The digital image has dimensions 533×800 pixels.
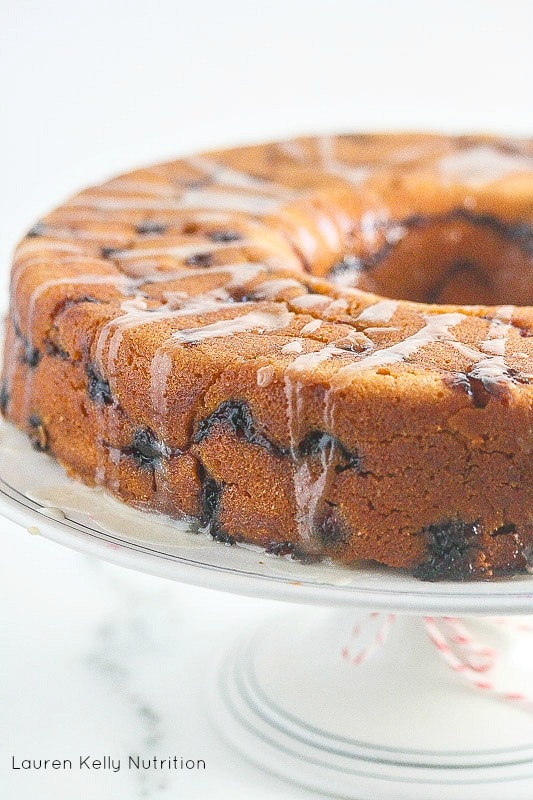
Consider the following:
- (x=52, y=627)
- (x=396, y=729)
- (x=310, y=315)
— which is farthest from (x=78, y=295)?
(x=396, y=729)

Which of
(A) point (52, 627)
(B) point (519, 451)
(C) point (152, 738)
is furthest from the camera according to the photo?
(A) point (52, 627)

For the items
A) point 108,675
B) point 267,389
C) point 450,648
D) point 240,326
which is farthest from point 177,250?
point 450,648

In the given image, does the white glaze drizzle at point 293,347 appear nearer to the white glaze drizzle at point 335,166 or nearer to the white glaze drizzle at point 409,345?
the white glaze drizzle at point 409,345

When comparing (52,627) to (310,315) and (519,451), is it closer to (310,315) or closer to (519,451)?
(310,315)

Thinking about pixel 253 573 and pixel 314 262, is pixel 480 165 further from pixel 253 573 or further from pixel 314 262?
pixel 253 573

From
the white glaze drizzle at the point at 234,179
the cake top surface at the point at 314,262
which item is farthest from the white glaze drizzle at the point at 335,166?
the white glaze drizzle at the point at 234,179

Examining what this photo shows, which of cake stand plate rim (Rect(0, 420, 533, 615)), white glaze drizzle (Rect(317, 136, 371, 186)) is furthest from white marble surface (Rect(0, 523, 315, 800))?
white glaze drizzle (Rect(317, 136, 371, 186))

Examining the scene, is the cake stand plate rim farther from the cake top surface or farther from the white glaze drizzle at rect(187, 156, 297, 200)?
the white glaze drizzle at rect(187, 156, 297, 200)
